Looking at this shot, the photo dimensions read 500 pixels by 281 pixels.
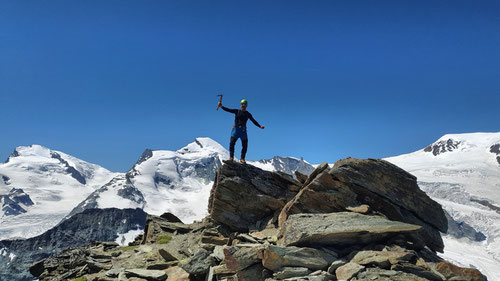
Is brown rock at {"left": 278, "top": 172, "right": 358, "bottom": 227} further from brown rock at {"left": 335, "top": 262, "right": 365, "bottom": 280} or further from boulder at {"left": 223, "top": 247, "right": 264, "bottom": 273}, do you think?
brown rock at {"left": 335, "top": 262, "right": 365, "bottom": 280}

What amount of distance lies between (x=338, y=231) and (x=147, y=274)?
9947 millimetres

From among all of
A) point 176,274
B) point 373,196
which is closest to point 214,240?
point 176,274

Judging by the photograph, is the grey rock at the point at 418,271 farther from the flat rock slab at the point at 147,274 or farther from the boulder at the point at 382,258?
the flat rock slab at the point at 147,274

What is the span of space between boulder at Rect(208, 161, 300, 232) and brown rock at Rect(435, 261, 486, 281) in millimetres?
11568

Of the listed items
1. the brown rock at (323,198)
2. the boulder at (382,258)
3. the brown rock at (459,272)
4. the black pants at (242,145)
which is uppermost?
the black pants at (242,145)

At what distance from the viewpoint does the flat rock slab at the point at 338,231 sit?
14383 millimetres


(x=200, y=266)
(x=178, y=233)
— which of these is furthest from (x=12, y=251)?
(x=200, y=266)

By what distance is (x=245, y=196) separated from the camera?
23766 mm

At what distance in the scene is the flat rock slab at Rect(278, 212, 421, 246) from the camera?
14.4 meters

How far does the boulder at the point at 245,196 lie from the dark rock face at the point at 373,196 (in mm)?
3442

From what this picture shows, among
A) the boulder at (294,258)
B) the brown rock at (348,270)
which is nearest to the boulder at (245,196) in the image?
the boulder at (294,258)

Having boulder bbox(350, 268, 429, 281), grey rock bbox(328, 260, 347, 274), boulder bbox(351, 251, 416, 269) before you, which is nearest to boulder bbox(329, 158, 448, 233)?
boulder bbox(351, 251, 416, 269)

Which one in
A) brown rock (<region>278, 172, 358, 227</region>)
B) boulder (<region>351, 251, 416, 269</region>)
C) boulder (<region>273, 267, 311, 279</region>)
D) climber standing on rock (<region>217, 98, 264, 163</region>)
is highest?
climber standing on rock (<region>217, 98, 264, 163</region>)

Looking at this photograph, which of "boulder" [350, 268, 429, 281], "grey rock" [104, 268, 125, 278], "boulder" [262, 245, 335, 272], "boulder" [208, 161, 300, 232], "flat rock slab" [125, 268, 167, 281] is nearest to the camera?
"boulder" [350, 268, 429, 281]
